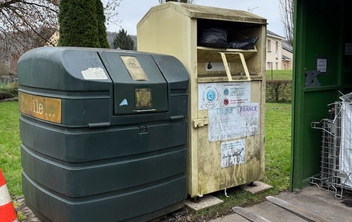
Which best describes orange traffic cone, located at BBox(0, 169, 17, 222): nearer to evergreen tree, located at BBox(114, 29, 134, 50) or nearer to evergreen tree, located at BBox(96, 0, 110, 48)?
evergreen tree, located at BBox(96, 0, 110, 48)

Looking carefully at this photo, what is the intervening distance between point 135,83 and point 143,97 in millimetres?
136

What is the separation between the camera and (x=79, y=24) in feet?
18.7

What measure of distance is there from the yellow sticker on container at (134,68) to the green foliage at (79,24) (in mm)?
3219

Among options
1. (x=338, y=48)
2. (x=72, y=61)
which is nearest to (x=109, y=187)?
(x=72, y=61)

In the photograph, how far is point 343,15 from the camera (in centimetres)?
411

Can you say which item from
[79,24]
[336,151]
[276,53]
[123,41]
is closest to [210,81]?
[336,151]

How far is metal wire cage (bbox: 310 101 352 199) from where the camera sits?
3494mm

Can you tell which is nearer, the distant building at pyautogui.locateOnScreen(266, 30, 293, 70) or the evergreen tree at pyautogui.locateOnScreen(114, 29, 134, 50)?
the evergreen tree at pyautogui.locateOnScreen(114, 29, 134, 50)

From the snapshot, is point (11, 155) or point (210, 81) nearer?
point (210, 81)

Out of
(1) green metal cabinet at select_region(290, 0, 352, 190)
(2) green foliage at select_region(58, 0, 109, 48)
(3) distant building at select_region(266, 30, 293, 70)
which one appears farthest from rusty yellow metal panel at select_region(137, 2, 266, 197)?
(3) distant building at select_region(266, 30, 293, 70)

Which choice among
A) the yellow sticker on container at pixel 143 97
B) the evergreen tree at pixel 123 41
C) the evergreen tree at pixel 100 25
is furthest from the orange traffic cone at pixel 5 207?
the evergreen tree at pixel 123 41

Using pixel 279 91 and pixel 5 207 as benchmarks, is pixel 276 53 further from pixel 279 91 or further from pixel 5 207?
pixel 5 207

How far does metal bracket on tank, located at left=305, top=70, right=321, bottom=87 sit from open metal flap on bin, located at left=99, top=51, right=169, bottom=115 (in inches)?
74.3

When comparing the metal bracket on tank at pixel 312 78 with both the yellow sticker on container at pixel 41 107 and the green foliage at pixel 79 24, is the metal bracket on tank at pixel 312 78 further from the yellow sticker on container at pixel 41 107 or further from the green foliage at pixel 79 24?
the green foliage at pixel 79 24
